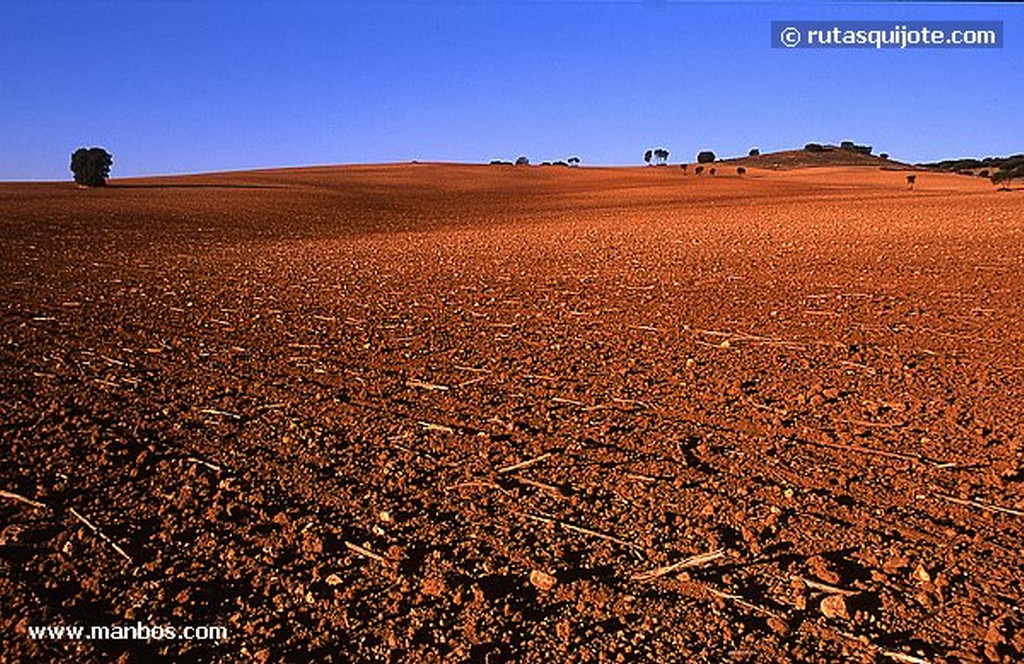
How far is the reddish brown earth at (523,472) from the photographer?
2.18 meters

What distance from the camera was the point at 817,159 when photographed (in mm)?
78875

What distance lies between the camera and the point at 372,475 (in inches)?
124

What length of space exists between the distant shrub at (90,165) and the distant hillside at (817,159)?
56.0m

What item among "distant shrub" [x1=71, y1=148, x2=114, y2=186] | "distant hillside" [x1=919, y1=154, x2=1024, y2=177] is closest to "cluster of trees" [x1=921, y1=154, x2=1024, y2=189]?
"distant hillside" [x1=919, y1=154, x2=1024, y2=177]

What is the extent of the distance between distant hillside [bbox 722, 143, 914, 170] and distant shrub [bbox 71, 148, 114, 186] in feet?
184

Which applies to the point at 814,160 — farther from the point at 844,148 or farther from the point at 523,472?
the point at 523,472

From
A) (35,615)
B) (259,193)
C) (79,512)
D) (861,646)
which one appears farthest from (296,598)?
(259,193)

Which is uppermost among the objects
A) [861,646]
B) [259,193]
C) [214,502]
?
[259,193]

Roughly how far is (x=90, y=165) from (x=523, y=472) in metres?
38.7

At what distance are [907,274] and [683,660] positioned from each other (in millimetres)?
7558

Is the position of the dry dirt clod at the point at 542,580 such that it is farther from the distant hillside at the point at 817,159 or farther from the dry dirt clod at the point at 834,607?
the distant hillside at the point at 817,159

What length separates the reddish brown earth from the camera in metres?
2.18

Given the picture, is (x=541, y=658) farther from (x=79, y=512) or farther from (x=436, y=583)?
(x=79, y=512)

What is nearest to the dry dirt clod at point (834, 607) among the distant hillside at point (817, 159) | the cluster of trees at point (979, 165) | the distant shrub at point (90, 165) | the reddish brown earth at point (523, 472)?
the reddish brown earth at point (523, 472)
